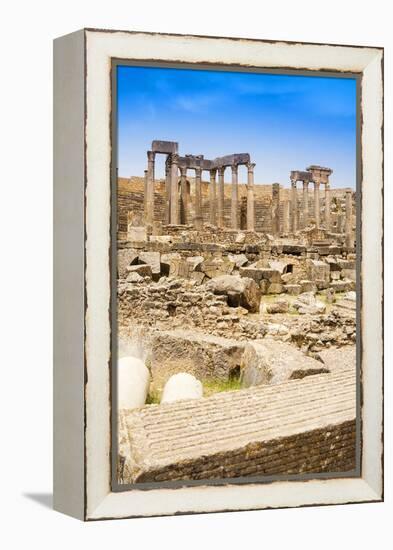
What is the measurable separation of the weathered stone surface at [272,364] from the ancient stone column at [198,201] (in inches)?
38.1

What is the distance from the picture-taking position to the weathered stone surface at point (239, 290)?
30.4 feet

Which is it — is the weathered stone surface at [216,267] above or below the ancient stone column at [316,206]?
below

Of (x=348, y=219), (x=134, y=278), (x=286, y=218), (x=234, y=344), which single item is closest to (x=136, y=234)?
(x=134, y=278)

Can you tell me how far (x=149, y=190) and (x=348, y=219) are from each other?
61.6 inches

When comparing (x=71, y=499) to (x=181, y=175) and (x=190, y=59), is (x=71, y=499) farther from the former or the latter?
(x=190, y=59)

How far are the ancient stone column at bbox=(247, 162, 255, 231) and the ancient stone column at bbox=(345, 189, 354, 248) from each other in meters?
0.70

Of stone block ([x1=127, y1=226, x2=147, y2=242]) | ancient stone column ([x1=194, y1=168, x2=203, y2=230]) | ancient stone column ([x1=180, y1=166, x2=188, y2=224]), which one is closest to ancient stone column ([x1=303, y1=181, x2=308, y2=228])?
ancient stone column ([x1=194, y1=168, x2=203, y2=230])

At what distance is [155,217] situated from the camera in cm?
904

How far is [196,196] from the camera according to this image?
9383 mm

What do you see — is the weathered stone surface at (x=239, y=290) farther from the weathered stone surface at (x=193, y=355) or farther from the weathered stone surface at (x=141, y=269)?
the weathered stone surface at (x=141, y=269)

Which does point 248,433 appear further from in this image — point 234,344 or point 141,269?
point 141,269

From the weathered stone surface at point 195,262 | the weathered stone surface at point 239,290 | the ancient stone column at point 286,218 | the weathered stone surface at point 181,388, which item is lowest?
the weathered stone surface at point 181,388

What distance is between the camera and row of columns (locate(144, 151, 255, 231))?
8.99 m

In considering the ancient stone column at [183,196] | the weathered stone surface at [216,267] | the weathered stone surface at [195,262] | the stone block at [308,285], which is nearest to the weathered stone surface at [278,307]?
the stone block at [308,285]
